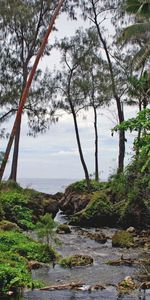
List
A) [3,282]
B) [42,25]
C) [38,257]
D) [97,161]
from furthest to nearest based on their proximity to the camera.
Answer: [97,161] → [42,25] → [38,257] → [3,282]

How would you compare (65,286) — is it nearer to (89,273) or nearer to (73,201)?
(89,273)

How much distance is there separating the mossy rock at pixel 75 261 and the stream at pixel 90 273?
0.21 metres

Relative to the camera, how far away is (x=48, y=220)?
14.1 metres

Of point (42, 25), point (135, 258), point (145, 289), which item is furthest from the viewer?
point (42, 25)

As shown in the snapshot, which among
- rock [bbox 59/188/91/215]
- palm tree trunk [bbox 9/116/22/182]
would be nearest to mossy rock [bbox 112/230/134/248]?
rock [bbox 59/188/91/215]

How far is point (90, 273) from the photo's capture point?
41.3 feet

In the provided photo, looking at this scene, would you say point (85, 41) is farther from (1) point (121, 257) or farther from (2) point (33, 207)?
(1) point (121, 257)

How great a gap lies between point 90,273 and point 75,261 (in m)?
1.28

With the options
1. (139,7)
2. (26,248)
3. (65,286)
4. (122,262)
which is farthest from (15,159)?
(65,286)

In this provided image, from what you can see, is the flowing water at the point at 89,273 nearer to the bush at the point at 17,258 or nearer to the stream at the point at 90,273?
the stream at the point at 90,273

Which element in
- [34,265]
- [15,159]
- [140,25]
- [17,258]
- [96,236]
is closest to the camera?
[17,258]

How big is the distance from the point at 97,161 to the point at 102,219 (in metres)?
11.5

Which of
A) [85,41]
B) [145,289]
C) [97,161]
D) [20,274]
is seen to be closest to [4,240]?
[20,274]

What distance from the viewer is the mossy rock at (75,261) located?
13453 millimetres
